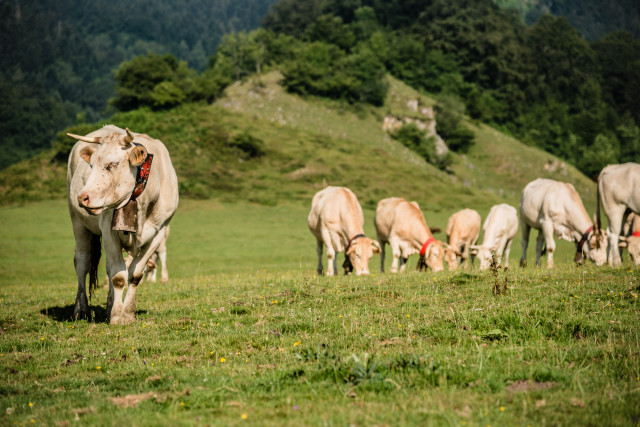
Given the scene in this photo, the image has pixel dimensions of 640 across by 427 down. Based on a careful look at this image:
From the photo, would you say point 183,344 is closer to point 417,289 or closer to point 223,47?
point 417,289

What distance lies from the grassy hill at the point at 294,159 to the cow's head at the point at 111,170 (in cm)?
4638

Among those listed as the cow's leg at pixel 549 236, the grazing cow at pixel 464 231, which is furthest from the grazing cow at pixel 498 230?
the cow's leg at pixel 549 236

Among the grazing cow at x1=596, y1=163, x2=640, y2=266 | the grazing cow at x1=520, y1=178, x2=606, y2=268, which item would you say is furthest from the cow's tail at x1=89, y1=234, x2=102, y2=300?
the grazing cow at x1=596, y1=163, x2=640, y2=266

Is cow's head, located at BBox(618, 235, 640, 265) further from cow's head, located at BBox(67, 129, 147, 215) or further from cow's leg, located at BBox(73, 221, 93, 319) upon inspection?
cow's head, located at BBox(67, 129, 147, 215)

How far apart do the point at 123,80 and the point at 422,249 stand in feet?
236

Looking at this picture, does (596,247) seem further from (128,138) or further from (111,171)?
(111,171)

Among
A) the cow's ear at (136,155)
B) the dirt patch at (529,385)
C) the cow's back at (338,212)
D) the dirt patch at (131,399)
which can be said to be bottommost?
the dirt patch at (131,399)

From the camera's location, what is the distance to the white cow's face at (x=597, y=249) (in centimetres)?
1943

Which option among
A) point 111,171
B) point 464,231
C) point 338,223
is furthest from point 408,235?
point 111,171

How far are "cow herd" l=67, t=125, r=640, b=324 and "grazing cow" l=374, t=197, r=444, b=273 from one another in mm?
33

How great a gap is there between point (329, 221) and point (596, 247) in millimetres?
8247

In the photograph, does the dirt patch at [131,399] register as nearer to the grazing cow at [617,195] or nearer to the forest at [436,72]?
the grazing cow at [617,195]

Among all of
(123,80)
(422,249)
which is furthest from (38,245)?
(123,80)

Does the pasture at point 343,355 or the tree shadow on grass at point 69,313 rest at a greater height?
the pasture at point 343,355
